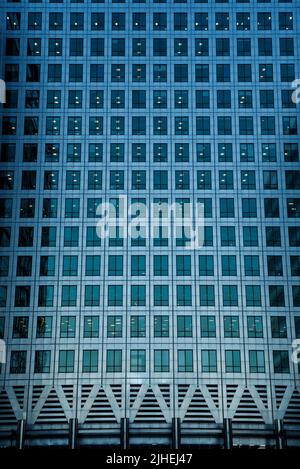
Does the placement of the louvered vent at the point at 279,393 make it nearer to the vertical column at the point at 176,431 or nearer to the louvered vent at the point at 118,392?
the vertical column at the point at 176,431

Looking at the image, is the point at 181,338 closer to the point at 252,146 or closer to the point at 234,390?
the point at 234,390

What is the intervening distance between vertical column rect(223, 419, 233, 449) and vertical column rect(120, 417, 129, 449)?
1085 centimetres

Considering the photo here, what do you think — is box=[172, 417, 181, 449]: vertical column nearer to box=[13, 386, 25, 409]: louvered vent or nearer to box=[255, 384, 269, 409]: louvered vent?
box=[255, 384, 269, 409]: louvered vent

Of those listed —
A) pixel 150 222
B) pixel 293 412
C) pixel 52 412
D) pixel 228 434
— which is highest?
pixel 150 222

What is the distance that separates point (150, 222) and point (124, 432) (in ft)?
83.8

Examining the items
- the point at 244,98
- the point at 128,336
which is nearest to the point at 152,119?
the point at 244,98

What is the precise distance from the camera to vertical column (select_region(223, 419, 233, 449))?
6706 centimetres

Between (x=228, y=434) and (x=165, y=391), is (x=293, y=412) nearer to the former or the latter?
(x=228, y=434)

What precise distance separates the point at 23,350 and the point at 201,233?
1024 inches

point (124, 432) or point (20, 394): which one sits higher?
point (20, 394)

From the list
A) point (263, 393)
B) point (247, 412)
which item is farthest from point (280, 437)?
point (263, 393)

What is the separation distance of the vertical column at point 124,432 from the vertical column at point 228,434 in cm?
1085

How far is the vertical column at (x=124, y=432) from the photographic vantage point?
67562mm

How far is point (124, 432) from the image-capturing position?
67750 millimetres
